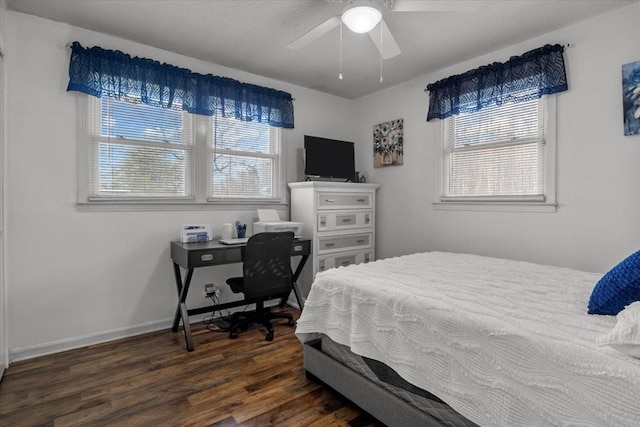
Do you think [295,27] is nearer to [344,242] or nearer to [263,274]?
[263,274]

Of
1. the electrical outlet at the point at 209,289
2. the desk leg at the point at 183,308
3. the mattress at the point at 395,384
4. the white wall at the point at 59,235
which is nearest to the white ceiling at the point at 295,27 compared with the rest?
the white wall at the point at 59,235

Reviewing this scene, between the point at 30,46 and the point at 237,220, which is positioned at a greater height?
the point at 30,46

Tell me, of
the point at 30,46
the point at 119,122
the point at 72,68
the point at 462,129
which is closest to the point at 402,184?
the point at 462,129

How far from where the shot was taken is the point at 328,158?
13.0 feet

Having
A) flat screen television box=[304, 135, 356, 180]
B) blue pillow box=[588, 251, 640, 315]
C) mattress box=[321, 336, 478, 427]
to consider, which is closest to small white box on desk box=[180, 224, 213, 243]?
flat screen television box=[304, 135, 356, 180]

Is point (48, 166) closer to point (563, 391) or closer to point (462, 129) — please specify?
point (563, 391)

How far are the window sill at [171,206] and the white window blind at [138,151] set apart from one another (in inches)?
2.6

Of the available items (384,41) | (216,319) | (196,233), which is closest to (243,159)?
(196,233)

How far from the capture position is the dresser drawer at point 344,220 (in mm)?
3615

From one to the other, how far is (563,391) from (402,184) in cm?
297

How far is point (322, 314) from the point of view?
6.64ft

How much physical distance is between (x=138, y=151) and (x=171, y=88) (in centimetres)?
64

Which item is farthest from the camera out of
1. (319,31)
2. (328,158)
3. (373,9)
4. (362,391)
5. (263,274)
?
(328,158)

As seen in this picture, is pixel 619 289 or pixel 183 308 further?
pixel 183 308
